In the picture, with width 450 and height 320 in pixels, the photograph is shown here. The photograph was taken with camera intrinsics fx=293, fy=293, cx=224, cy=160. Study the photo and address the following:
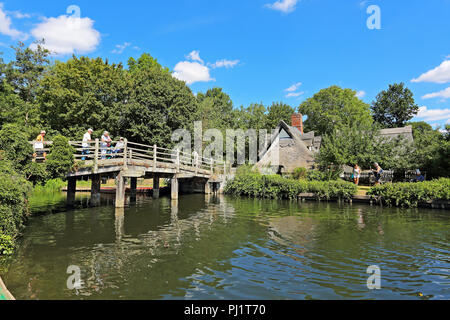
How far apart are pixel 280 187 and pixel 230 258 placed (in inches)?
675

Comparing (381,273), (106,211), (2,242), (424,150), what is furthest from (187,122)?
(381,273)

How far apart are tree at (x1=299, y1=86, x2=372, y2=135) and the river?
143ft

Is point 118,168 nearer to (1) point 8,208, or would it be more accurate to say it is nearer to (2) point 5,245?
(1) point 8,208

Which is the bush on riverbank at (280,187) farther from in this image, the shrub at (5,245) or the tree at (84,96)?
the shrub at (5,245)

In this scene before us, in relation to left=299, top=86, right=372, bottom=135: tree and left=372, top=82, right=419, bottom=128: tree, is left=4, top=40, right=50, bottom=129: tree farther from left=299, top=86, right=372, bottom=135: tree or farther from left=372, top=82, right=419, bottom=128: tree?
left=372, top=82, right=419, bottom=128: tree

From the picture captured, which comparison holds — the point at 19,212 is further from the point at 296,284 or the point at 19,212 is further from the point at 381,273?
the point at 381,273

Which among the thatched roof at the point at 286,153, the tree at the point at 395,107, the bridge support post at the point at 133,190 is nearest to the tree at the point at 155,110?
the bridge support post at the point at 133,190

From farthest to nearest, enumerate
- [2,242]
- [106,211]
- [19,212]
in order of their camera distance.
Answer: [106,211]
[19,212]
[2,242]

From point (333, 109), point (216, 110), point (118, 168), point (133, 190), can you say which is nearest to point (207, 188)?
point (133, 190)

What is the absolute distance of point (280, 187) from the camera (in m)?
24.7

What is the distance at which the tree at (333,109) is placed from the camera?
54781mm

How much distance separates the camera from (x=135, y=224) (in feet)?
42.4

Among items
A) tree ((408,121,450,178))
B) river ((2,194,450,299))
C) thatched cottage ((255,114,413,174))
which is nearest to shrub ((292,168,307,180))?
thatched cottage ((255,114,413,174))
